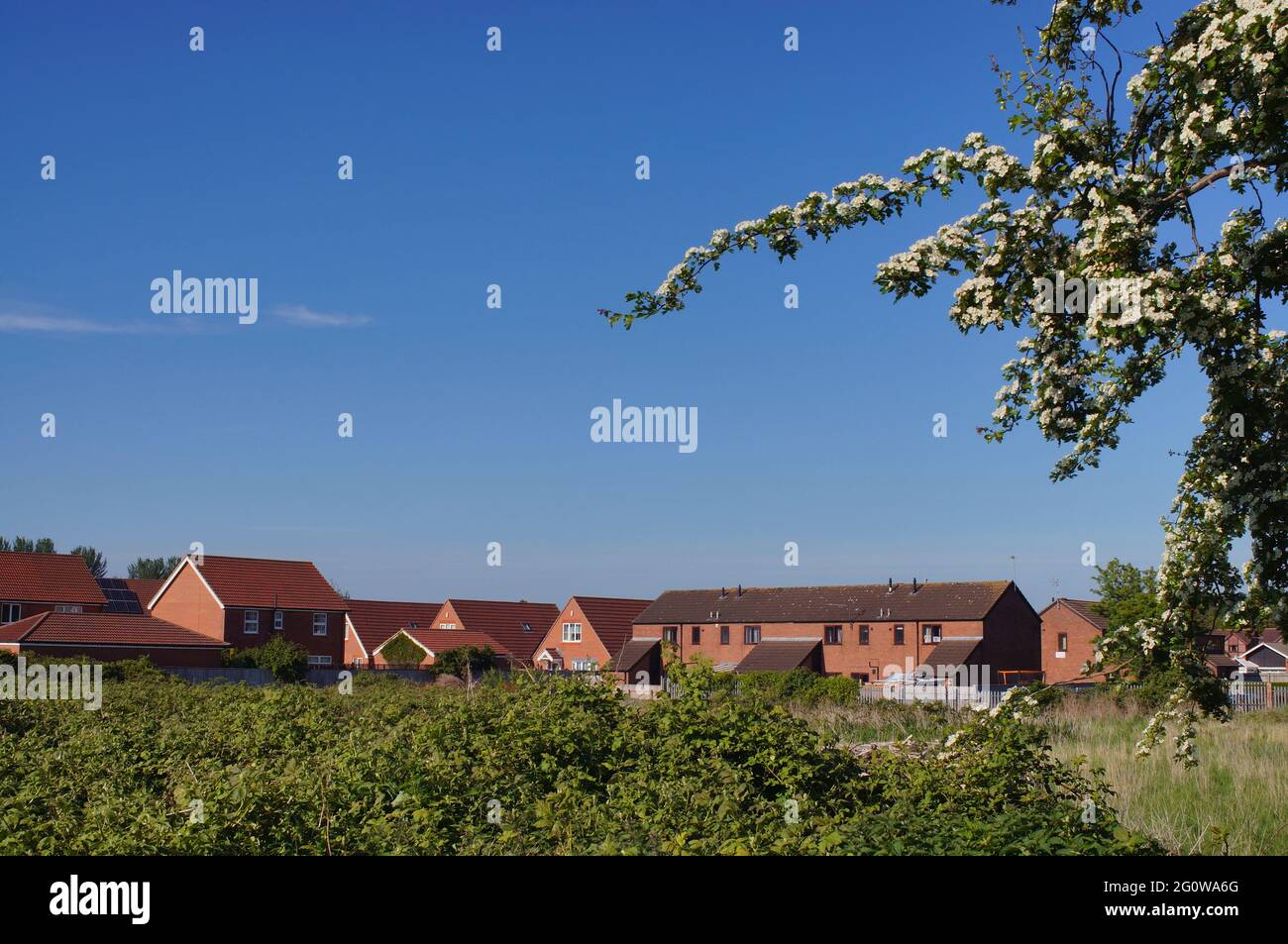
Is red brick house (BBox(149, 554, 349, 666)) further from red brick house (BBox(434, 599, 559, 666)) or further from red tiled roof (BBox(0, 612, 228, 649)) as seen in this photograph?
red brick house (BBox(434, 599, 559, 666))

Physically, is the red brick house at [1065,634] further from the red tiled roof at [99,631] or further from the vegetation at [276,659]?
the red tiled roof at [99,631]

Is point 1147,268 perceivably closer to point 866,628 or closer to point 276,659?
point 276,659

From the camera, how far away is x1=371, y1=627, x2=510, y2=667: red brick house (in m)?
63.8

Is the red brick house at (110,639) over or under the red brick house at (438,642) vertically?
over

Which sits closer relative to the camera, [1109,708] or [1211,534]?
[1211,534]

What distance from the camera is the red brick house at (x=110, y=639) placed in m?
45.5

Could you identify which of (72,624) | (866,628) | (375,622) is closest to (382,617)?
(375,622)

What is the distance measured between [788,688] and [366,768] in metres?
30.6

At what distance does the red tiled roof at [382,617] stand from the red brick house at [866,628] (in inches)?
625

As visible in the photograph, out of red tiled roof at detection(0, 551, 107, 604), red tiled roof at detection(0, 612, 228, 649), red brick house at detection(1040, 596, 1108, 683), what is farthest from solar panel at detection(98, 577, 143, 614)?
red brick house at detection(1040, 596, 1108, 683)

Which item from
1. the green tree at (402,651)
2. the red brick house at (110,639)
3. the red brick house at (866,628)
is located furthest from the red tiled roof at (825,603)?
the red brick house at (110,639)
